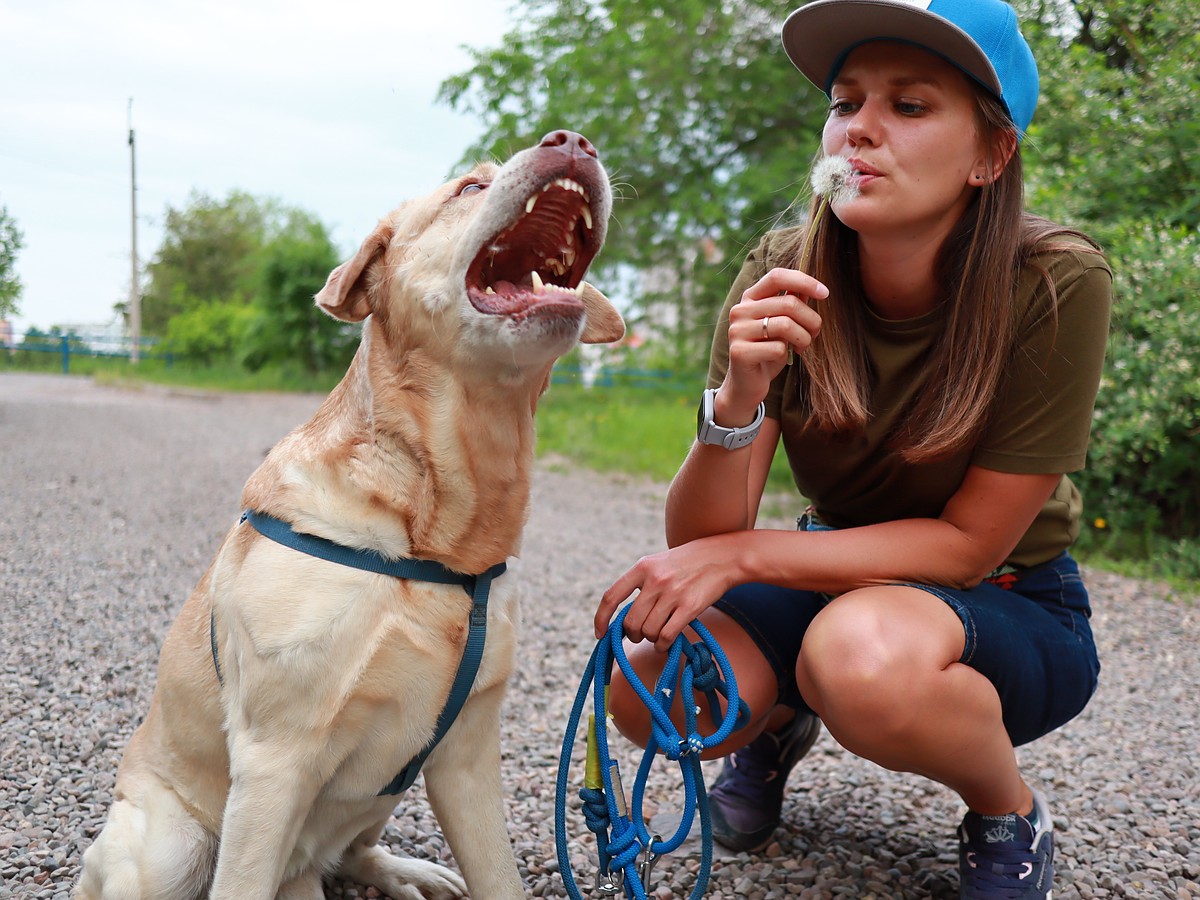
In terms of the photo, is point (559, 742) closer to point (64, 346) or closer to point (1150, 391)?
point (1150, 391)

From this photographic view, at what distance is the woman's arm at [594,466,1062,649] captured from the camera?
6.99 ft

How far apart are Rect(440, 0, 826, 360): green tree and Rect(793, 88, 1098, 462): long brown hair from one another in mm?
9913

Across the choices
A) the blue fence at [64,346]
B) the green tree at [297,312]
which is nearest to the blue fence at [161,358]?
the blue fence at [64,346]

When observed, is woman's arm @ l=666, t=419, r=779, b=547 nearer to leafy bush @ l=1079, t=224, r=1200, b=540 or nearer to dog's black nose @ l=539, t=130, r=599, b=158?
dog's black nose @ l=539, t=130, r=599, b=158

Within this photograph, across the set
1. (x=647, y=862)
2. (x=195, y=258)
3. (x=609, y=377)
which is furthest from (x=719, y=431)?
(x=195, y=258)

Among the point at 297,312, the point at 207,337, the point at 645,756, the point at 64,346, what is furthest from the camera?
the point at 207,337

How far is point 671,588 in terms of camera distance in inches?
83.5

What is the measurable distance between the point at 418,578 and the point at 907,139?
134 cm

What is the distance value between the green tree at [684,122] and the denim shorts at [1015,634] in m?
9.90

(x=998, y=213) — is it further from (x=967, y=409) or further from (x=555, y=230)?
(x=555, y=230)

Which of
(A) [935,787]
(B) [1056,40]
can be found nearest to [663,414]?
(B) [1056,40]

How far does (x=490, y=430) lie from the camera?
6.73 ft

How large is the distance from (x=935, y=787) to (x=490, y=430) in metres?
1.93

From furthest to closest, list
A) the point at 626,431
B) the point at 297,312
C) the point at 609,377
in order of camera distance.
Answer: the point at 297,312 → the point at 609,377 → the point at 626,431
